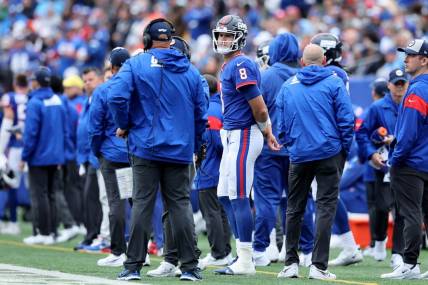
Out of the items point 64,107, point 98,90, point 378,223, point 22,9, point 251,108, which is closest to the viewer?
point 251,108

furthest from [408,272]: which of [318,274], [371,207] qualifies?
[371,207]

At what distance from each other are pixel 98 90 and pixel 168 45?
231 centimetres

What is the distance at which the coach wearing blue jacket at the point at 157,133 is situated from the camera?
10.4m

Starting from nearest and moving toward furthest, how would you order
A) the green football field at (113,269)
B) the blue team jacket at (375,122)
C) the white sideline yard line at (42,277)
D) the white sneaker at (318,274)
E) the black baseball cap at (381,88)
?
1. the white sideline yard line at (42,277)
2. the green football field at (113,269)
3. the white sneaker at (318,274)
4. the blue team jacket at (375,122)
5. the black baseball cap at (381,88)

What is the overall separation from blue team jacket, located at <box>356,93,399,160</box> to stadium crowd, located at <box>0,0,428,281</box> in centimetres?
2

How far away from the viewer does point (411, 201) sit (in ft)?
36.2

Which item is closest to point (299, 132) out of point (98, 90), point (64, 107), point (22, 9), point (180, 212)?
point (180, 212)

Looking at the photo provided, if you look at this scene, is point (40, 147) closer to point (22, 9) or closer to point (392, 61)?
point (392, 61)

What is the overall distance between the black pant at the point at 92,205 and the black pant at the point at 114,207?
5.39 feet

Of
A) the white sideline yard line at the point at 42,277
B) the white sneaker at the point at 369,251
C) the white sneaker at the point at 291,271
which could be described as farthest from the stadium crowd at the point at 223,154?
the white sideline yard line at the point at 42,277

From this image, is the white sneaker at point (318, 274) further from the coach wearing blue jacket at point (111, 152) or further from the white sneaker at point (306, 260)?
the coach wearing blue jacket at point (111, 152)

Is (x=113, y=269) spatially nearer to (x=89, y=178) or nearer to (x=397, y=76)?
(x=89, y=178)

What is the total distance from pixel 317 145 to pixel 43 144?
228 inches

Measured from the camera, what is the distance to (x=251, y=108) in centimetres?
1112
